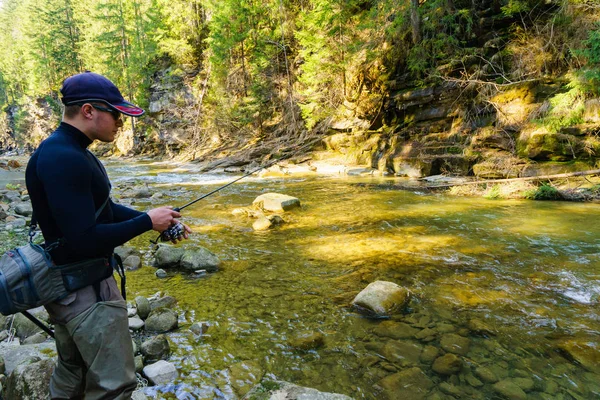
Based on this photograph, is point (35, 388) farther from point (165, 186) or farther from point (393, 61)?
point (393, 61)

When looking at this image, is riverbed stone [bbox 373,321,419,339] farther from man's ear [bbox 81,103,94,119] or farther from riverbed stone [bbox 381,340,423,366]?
man's ear [bbox 81,103,94,119]

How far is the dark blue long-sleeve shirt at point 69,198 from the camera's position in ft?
5.28

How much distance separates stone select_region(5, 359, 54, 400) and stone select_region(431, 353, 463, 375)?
119 inches

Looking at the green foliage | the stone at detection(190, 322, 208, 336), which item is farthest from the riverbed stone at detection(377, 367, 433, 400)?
the green foliage

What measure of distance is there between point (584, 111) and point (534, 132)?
1.31 metres

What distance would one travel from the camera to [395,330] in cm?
362

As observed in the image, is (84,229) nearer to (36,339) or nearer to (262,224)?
(36,339)

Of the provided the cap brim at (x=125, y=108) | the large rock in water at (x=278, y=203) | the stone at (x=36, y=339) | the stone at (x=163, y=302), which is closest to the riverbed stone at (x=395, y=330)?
the stone at (x=163, y=302)

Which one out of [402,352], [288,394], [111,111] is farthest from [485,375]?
[111,111]

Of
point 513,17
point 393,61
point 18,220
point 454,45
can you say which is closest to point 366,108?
point 393,61

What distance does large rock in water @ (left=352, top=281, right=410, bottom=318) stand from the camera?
3967mm

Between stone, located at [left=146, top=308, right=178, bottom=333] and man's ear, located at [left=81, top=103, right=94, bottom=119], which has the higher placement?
man's ear, located at [left=81, top=103, right=94, bottom=119]

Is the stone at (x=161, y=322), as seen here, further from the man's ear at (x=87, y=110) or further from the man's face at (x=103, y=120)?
the man's ear at (x=87, y=110)

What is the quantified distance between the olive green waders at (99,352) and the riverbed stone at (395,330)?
2526 millimetres
